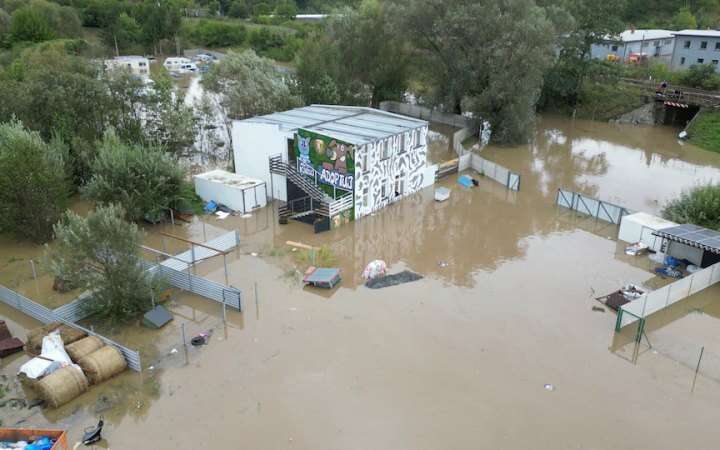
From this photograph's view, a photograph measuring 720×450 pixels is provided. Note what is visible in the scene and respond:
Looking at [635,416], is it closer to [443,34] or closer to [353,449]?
[353,449]

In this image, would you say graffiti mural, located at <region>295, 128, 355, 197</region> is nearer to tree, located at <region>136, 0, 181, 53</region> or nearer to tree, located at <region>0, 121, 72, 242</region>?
tree, located at <region>0, 121, 72, 242</region>

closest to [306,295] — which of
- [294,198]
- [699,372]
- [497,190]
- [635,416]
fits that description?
[294,198]

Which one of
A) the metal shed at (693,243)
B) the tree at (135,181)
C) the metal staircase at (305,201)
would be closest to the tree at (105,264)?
the tree at (135,181)

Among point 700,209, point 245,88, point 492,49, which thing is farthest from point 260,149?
point 700,209

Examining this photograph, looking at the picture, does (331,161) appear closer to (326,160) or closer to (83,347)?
(326,160)

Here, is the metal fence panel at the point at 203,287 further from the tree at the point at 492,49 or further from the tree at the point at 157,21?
the tree at the point at 157,21

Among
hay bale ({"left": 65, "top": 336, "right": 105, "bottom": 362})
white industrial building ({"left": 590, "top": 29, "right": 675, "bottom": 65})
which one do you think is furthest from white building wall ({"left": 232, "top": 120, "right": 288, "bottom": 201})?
white industrial building ({"left": 590, "top": 29, "right": 675, "bottom": 65})

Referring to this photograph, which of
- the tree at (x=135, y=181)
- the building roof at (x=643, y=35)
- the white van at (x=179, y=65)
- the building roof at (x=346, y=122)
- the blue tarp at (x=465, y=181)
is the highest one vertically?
the building roof at (x=643, y=35)
